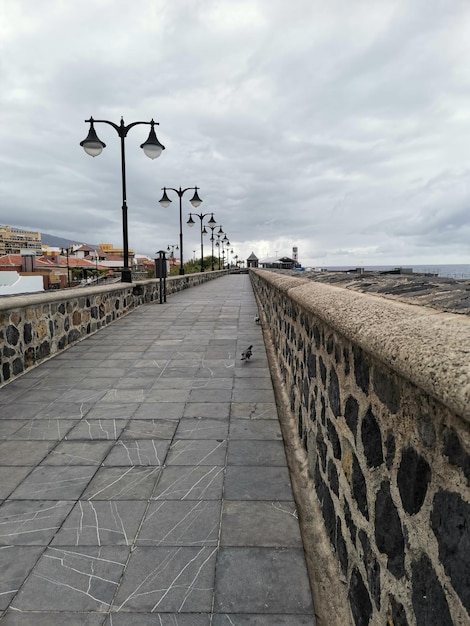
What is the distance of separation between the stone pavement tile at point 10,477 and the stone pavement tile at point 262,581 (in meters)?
1.61

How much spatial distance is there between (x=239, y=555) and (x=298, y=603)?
416mm

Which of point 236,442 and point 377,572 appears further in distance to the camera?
point 236,442


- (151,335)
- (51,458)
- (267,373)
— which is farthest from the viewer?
(151,335)

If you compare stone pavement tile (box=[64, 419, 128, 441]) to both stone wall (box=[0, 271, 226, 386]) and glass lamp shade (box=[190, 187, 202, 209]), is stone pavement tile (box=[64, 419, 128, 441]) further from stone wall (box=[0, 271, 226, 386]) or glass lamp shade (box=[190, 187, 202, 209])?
glass lamp shade (box=[190, 187, 202, 209])

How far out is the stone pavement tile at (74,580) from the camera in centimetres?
196

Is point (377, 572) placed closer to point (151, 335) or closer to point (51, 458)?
point (51, 458)

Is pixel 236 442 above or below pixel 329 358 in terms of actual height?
below

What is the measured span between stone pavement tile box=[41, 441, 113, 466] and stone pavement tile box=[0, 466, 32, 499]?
0.53ft

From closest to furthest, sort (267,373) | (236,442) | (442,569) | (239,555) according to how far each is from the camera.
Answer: (442,569) → (239,555) → (236,442) → (267,373)

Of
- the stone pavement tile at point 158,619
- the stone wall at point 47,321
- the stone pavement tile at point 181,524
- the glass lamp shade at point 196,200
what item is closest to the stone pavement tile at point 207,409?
the stone pavement tile at point 181,524

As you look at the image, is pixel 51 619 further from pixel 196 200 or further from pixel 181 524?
pixel 196 200

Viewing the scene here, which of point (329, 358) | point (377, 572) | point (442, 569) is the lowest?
point (377, 572)

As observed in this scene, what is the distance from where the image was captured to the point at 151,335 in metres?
8.69

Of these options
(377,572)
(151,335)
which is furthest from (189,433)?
(151,335)
